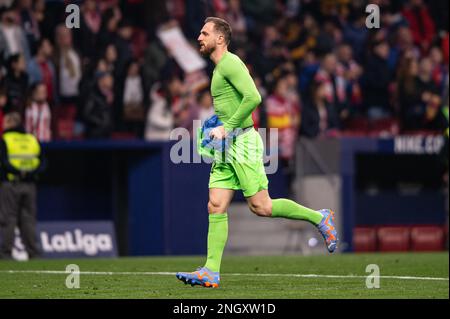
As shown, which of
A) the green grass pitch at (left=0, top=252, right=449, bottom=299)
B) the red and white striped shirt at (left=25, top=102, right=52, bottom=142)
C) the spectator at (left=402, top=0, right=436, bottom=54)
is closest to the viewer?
the green grass pitch at (left=0, top=252, right=449, bottom=299)

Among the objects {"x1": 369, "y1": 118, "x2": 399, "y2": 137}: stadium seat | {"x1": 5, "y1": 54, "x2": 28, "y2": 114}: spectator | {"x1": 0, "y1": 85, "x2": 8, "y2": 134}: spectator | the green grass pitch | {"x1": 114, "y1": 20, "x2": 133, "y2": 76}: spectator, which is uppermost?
{"x1": 114, "y1": 20, "x2": 133, "y2": 76}: spectator

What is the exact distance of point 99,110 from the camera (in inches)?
799

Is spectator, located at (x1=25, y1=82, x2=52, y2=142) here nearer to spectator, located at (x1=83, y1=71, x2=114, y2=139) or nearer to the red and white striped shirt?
the red and white striped shirt

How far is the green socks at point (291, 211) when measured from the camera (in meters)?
12.2

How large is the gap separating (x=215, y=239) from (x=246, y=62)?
38.0ft

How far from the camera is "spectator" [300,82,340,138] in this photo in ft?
70.9

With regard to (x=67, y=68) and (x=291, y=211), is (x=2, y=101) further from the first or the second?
(x=291, y=211)

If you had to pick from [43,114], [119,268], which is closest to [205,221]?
[43,114]

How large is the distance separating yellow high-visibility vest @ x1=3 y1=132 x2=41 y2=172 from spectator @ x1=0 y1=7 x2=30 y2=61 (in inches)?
74.5

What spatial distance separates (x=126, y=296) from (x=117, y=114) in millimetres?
10030

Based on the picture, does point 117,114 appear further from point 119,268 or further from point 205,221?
point 119,268

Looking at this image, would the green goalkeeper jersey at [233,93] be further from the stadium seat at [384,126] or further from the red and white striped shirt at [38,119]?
the stadium seat at [384,126]

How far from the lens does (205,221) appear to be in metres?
20.6

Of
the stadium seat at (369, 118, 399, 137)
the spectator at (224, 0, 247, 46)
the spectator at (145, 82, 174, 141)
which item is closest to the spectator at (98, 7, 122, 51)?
the spectator at (145, 82, 174, 141)
